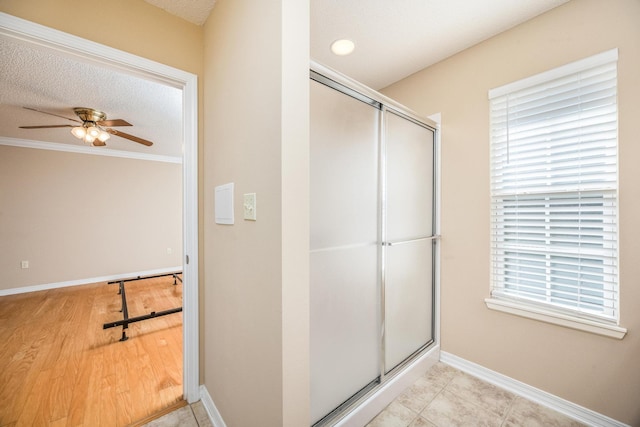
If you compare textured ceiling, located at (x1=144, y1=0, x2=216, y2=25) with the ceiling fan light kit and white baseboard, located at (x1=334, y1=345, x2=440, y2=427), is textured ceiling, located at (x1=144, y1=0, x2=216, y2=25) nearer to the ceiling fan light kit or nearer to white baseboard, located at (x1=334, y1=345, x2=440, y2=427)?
the ceiling fan light kit

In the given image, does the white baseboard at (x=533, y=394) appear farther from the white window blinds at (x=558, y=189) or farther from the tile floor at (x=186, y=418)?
the tile floor at (x=186, y=418)

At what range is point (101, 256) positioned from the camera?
182 inches

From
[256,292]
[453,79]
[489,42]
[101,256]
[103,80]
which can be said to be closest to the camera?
[256,292]

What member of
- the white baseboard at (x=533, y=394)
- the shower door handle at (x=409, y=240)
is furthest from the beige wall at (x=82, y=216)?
the white baseboard at (x=533, y=394)

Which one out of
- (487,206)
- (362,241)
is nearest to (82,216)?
(362,241)

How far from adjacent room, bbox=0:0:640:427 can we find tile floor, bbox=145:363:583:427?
1 centimetres

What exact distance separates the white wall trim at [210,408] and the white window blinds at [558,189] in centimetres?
205

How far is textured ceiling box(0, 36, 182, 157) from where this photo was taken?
200 cm

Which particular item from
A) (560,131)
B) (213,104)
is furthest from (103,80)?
(560,131)

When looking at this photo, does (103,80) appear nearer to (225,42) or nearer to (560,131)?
(225,42)

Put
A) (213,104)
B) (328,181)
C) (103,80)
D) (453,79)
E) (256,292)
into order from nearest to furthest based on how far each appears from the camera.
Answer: (256,292) < (328,181) < (213,104) < (453,79) < (103,80)

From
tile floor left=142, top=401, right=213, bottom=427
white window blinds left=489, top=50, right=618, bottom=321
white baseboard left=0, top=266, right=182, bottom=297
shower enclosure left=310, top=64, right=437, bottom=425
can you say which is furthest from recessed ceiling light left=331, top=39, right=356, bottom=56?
white baseboard left=0, top=266, right=182, bottom=297

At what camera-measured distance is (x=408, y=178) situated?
1.88 m

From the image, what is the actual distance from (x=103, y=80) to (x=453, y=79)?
3.14m
